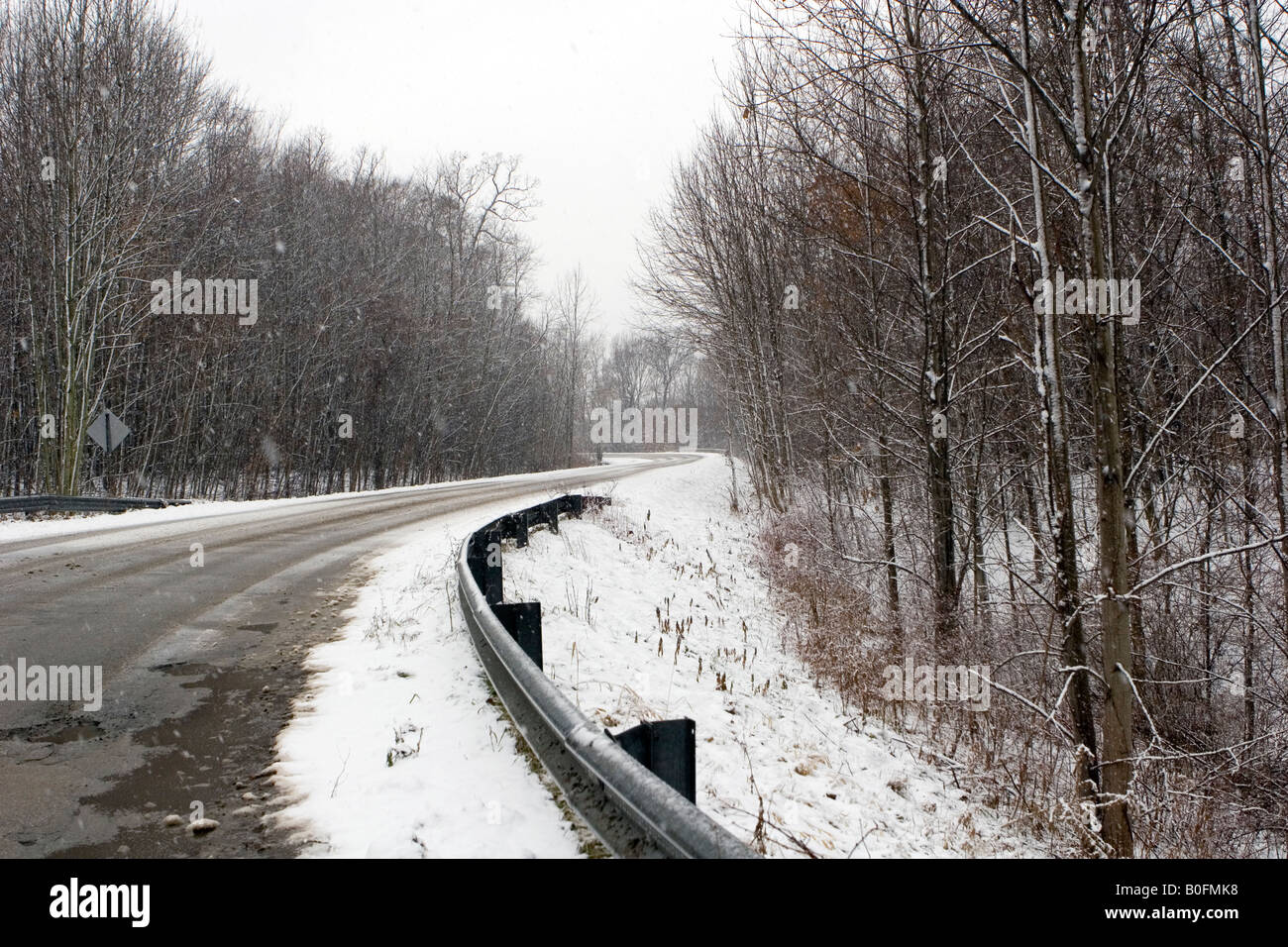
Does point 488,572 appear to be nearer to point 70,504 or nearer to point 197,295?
point 70,504

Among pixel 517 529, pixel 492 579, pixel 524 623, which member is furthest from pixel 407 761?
pixel 517 529

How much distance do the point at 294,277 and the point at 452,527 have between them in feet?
62.8

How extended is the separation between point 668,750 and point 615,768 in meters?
0.39

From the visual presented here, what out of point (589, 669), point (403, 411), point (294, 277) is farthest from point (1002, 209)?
point (403, 411)

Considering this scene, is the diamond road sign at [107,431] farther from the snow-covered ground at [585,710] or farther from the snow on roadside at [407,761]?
the snow on roadside at [407,761]

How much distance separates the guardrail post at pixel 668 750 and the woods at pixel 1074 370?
324 cm

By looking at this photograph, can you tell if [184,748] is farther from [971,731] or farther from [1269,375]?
[1269,375]

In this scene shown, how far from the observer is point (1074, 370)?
31.0ft

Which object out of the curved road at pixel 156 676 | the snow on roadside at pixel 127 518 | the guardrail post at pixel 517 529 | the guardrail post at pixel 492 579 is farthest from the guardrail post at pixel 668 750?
the snow on roadside at pixel 127 518

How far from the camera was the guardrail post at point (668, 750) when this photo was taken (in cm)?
268

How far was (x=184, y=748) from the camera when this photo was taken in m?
3.57

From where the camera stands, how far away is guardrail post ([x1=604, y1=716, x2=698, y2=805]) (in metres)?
2.68

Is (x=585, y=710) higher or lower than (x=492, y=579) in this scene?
lower
